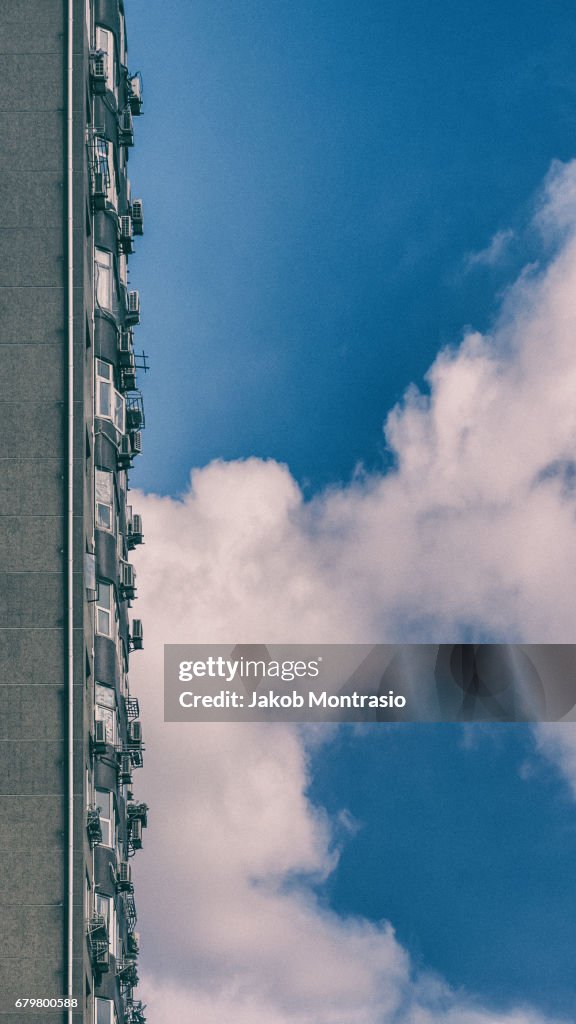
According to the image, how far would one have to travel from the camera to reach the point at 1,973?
54938mm

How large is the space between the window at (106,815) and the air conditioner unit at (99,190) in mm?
21172

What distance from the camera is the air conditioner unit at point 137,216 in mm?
Answer: 70438

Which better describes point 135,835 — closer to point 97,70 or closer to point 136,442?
point 136,442

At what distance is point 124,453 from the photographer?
66562mm

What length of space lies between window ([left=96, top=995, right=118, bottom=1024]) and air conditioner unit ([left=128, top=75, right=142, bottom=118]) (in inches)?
1365

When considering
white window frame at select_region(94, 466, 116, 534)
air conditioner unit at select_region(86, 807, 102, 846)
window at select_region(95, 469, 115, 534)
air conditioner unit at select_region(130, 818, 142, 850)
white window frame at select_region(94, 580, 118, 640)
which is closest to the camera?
air conditioner unit at select_region(86, 807, 102, 846)

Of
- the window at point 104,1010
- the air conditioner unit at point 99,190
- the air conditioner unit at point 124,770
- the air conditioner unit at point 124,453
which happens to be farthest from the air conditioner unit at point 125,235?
the window at point 104,1010

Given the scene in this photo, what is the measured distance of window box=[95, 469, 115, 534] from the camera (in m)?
64.4

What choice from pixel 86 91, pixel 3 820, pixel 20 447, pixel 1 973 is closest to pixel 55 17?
pixel 86 91

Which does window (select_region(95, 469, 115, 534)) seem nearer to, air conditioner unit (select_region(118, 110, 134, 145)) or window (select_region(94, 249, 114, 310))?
window (select_region(94, 249, 114, 310))

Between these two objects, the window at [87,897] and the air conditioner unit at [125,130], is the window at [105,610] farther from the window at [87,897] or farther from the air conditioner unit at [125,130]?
the air conditioner unit at [125,130]

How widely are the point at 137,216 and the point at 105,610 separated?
16.6 meters

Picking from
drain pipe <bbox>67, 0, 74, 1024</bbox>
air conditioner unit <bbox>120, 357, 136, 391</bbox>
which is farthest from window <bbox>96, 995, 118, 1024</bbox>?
air conditioner unit <bbox>120, 357, 136, 391</bbox>

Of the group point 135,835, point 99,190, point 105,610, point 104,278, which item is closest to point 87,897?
point 105,610
